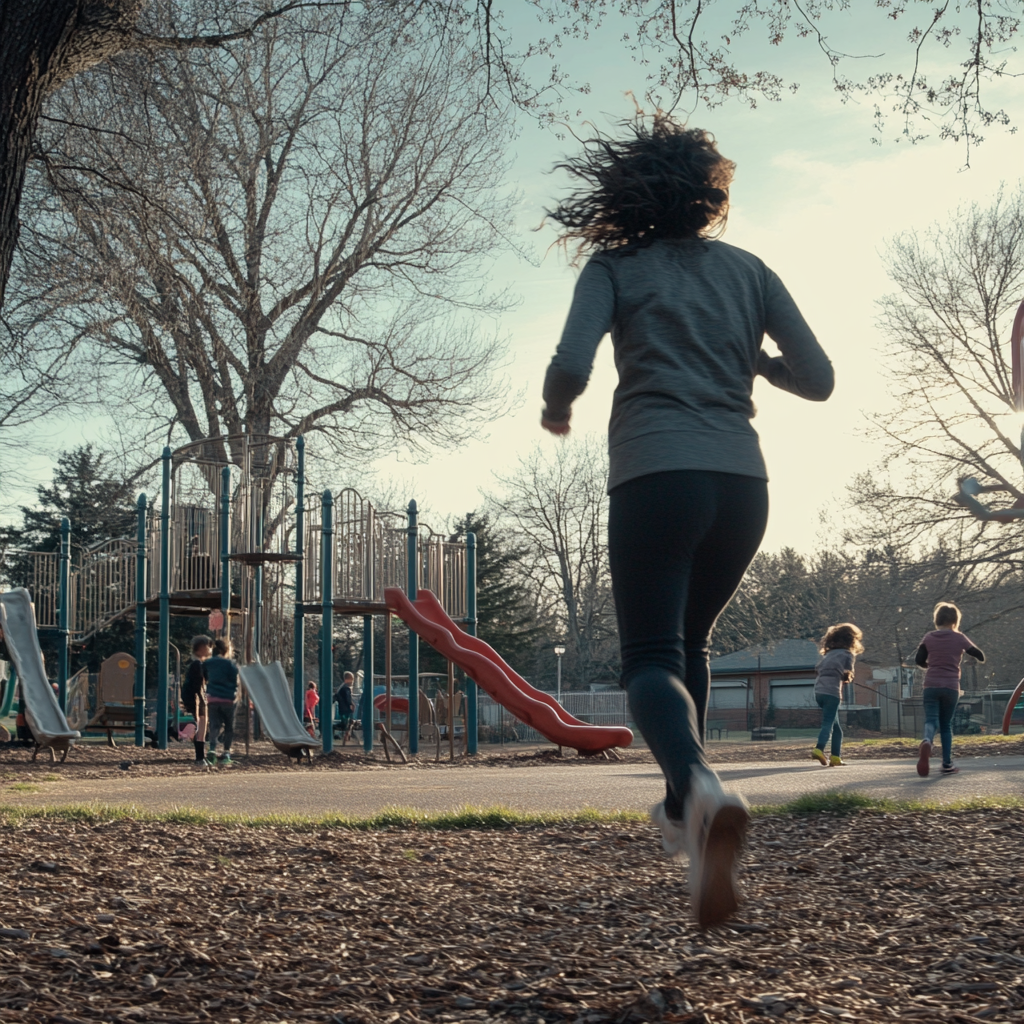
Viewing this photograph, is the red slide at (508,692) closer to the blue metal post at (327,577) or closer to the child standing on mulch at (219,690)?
the blue metal post at (327,577)

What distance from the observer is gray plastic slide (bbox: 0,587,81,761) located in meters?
14.0

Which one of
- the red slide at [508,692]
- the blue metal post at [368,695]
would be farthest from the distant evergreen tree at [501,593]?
the red slide at [508,692]

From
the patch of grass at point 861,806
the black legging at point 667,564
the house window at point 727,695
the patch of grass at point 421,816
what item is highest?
the black legging at point 667,564

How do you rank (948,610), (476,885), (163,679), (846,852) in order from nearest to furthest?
(476,885), (846,852), (948,610), (163,679)

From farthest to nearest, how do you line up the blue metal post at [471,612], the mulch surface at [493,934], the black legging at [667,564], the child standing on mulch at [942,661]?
the blue metal post at [471,612] < the child standing on mulch at [942,661] < the black legging at [667,564] < the mulch surface at [493,934]

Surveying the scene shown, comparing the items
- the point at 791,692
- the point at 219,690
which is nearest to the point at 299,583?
the point at 219,690

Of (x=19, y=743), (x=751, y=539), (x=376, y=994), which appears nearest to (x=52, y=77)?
(x=751, y=539)

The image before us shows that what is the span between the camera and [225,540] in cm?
1742

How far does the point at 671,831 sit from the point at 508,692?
13.0m

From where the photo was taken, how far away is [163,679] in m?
17.9

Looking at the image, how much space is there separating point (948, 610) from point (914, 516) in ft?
56.6

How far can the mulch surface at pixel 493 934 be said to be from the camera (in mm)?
2490

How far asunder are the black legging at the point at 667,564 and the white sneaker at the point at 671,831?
28 mm

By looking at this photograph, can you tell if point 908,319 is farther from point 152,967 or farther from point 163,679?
point 152,967
